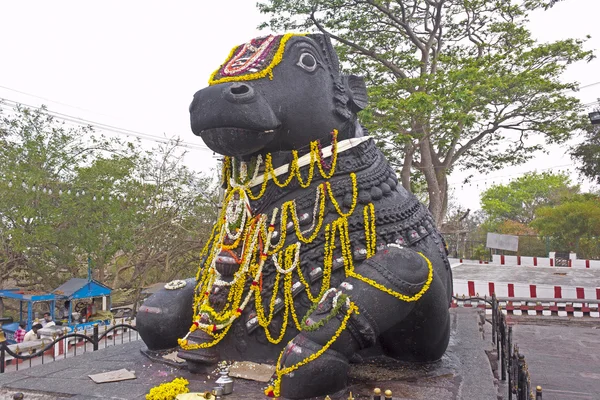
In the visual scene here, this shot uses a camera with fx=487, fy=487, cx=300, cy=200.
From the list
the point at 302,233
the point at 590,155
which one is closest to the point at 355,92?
the point at 302,233

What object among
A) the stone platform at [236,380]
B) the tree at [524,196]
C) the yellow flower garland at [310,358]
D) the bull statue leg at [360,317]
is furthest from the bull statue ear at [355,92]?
the tree at [524,196]

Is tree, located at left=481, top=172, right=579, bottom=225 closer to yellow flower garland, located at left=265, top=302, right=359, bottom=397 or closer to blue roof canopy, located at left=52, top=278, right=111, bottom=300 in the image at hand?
blue roof canopy, located at left=52, top=278, right=111, bottom=300

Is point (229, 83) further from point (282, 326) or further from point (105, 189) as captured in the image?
point (105, 189)

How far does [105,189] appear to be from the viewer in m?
15.5

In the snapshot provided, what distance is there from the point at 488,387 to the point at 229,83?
282cm

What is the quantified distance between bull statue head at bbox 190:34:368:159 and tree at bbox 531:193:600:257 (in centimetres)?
2556

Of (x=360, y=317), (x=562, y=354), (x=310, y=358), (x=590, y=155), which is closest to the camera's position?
(x=310, y=358)

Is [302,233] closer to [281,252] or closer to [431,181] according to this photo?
[281,252]

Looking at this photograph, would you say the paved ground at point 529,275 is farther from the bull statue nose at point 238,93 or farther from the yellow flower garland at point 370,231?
the bull statue nose at point 238,93

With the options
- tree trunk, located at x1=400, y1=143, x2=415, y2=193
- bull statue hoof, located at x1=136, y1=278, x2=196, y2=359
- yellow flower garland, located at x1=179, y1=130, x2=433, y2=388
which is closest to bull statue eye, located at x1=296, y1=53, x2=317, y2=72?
yellow flower garland, located at x1=179, y1=130, x2=433, y2=388

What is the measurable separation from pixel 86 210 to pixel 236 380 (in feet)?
43.1

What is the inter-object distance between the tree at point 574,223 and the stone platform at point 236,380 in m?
24.8

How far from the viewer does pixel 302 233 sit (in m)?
3.64

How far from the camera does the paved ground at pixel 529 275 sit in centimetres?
1627
